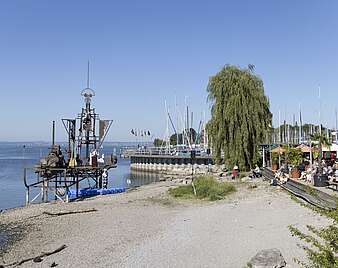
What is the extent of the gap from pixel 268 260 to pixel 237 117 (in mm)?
27909

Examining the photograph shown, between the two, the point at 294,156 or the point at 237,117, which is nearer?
the point at 294,156

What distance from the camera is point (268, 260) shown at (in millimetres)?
9758

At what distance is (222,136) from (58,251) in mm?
25783

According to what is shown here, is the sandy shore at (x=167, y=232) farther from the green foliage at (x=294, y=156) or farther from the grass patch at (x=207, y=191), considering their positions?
the green foliage at (x=294, y=156)

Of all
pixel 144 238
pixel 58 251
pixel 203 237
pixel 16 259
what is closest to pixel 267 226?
pixel 203 237

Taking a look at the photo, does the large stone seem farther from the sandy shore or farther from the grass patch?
the grass patch

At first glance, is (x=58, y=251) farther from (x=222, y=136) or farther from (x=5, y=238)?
(x=222, y=136)

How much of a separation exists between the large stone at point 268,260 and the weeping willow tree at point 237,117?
27040 mm

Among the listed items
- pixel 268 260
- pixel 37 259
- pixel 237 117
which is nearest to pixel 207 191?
pixel 237 117

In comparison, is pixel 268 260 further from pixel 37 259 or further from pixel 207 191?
pixel 207 191

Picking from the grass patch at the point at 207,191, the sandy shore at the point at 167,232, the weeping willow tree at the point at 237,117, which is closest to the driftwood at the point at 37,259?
the sandy shore at the point at 167,232

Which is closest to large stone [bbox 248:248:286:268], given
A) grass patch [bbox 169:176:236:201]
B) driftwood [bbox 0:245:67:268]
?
driftwood [bbox 0:245:67:268]

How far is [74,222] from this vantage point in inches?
730

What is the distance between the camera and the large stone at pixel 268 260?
956 centimetres
